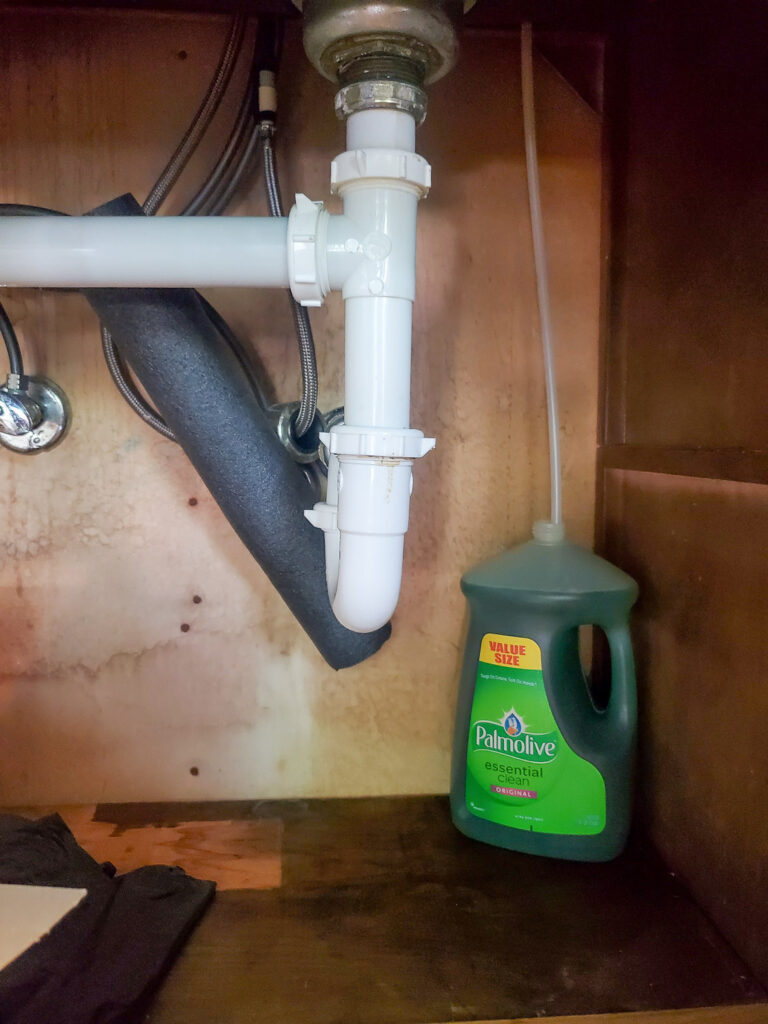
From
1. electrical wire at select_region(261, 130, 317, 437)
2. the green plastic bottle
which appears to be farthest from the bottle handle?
electrical wire at select_region(261, 130, 317, 437)

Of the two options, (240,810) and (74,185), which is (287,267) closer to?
(74,185)

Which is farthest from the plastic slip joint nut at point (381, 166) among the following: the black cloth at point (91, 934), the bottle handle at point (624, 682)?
the black cloth at point (91, 934)

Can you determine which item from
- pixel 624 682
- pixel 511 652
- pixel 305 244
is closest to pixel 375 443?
pixel 305 244

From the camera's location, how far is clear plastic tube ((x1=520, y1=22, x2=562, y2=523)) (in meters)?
0.80

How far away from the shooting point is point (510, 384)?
0.90m

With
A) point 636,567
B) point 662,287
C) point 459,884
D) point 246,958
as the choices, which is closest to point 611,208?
point 662,287

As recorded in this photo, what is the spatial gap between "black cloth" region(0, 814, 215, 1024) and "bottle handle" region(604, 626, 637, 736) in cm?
48

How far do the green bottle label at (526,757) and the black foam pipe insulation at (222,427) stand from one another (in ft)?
0.62

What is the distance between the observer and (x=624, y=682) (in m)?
0.79

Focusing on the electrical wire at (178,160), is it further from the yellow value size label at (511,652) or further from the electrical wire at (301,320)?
the yellow value size label at (511,652)

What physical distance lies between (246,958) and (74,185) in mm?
866

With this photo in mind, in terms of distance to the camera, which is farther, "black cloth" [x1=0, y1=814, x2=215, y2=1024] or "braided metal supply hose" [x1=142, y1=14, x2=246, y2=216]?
"braided metal supply hose" [x1=142, y1=14, x2=246, y2=216]

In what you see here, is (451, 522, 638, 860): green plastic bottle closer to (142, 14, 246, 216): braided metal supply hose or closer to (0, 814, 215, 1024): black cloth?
(0, 814, 215, 1024): black cloth

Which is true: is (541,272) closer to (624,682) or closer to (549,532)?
(549,532)
